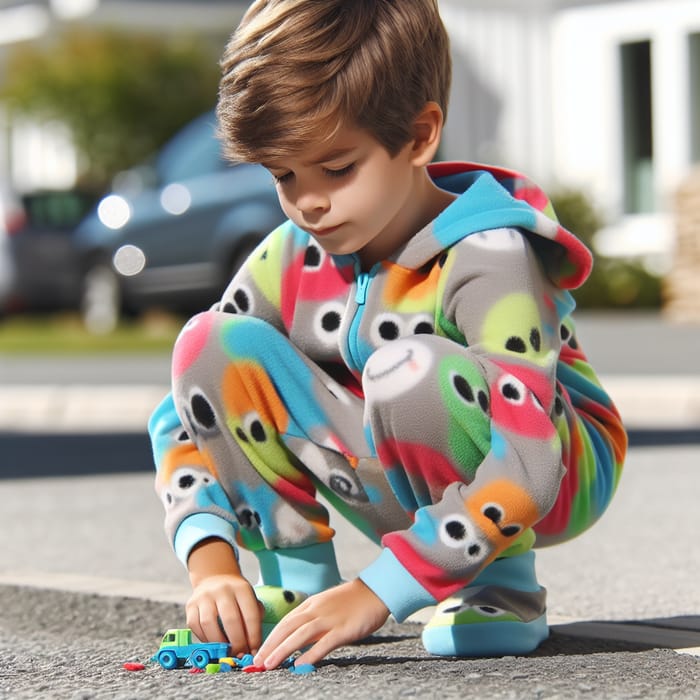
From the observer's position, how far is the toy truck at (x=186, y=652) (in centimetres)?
284

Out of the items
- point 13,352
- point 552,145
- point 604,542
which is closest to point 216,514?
point 604,542

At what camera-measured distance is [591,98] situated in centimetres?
1733

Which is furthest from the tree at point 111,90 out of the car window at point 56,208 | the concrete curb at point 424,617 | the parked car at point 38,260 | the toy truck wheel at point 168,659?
the toy truck wheel at point 168,659

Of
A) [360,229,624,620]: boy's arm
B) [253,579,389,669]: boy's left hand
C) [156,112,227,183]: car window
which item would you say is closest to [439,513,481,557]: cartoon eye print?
[360,229,624,620]: boy's arm

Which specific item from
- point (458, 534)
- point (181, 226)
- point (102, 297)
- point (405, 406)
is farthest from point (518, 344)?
point (102, 297)

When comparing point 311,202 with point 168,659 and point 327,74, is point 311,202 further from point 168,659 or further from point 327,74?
point 168,659

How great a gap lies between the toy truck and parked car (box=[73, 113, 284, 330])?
1101 cm

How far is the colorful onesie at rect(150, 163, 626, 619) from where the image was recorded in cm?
277

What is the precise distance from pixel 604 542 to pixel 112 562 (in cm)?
134

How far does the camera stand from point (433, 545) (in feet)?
8.95

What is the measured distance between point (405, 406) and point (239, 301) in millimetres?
564

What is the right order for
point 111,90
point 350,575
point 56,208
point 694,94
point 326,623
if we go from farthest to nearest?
point 111,90 < point 56,208 < point 694,94 < point 350,575 < point 326,623

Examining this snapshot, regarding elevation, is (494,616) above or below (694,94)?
below

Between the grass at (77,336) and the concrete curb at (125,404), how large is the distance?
2.93m
